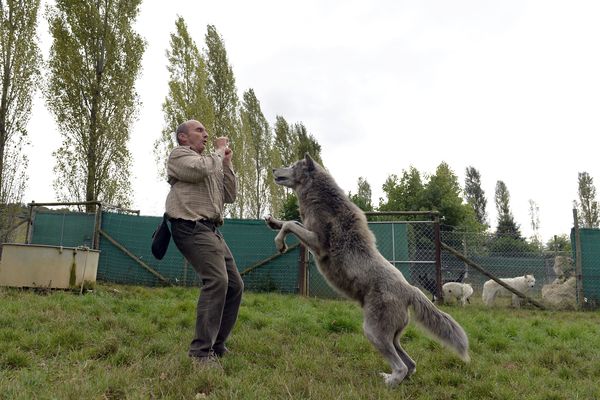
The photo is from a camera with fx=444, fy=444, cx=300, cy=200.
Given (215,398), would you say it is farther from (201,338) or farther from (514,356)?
(514,356)

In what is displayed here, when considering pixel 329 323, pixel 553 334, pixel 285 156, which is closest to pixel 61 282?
pixel 329 323

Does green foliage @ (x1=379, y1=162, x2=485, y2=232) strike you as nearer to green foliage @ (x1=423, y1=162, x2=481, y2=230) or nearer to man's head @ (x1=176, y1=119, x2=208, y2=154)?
green foliage @ (x1=423, y1=162, x2=481, y2=230)

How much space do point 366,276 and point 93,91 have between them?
16402mm

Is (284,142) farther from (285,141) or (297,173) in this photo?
(297,173)

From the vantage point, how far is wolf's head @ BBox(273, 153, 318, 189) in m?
5.03

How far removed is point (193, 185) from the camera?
14.8 feet

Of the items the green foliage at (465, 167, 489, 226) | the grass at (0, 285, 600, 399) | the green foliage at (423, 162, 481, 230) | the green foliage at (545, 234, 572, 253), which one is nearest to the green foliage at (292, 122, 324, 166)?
the green foliage at (423, 162, 481, 230)

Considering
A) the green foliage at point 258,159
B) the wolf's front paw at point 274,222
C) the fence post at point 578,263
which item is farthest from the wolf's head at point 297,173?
the green foliage at point 258,159

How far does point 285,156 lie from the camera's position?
109ft

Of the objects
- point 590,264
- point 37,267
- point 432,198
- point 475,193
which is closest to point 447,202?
point 432,198

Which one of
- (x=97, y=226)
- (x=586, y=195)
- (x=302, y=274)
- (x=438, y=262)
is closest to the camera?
(x=438, y=262)

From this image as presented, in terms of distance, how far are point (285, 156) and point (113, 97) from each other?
16.8 metres

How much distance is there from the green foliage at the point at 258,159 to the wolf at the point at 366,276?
22532mm

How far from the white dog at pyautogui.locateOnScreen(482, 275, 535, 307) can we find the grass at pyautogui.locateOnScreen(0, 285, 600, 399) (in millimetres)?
4688
